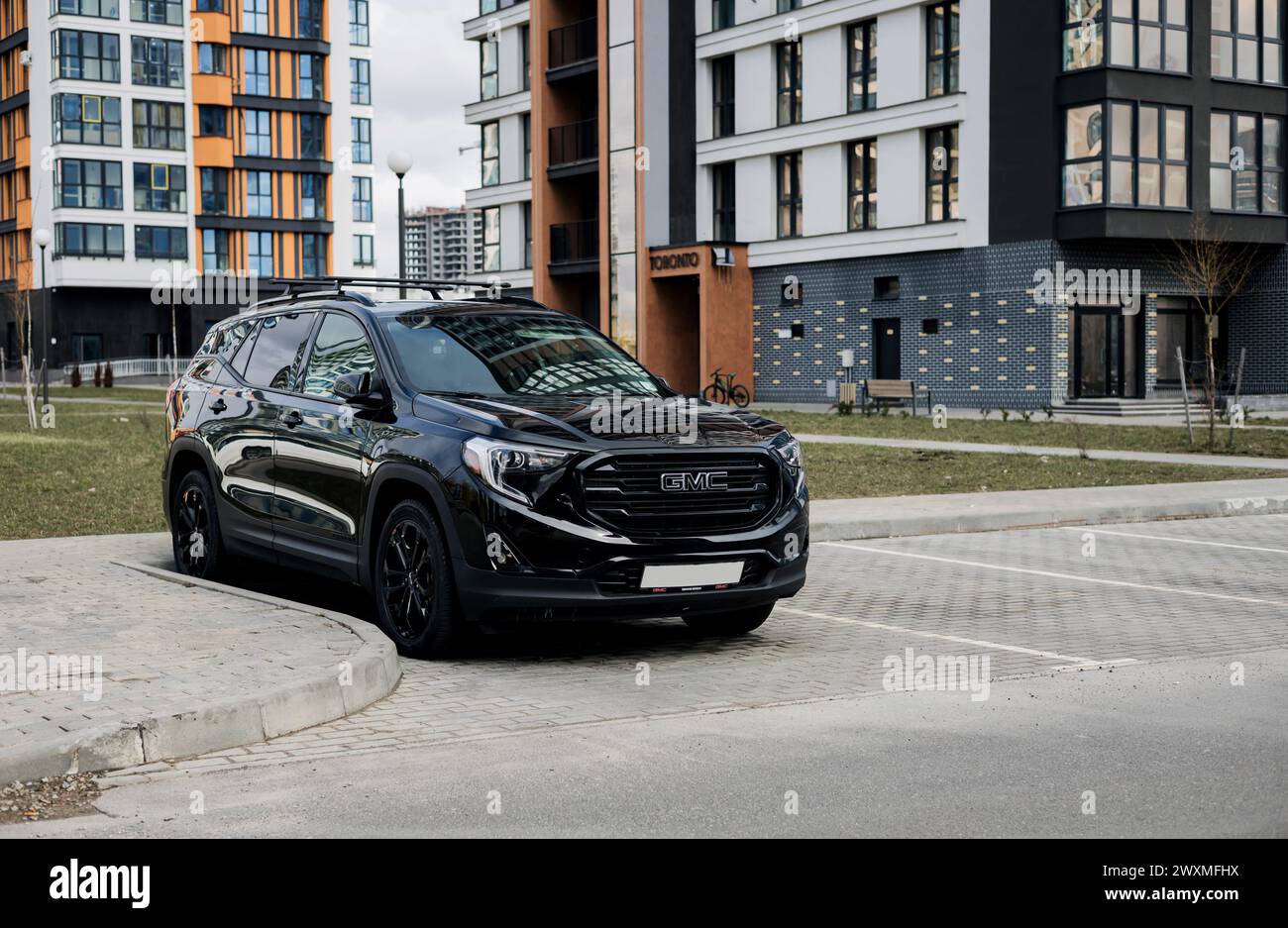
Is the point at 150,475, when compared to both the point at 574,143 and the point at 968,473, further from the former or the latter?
the point at 574,143

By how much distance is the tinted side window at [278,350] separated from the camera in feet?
32.1

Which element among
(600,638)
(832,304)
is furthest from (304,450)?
(832,304)

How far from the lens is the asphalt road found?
5.24 m

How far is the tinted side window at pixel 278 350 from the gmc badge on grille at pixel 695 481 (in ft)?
9.80

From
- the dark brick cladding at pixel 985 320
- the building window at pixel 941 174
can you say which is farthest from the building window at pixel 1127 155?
the building window at pixel 941 174

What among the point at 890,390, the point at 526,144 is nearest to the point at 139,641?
the point at 890,390

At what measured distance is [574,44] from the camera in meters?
52.1

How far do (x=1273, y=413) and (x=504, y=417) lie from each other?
1220 inches

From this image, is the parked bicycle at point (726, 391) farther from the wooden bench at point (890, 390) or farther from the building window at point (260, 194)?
the building window at point (260, 194)

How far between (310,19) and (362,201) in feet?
35.6

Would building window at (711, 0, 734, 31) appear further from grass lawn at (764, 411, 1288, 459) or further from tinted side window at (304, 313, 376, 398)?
tinted side window at (304, 313, 376, 398)

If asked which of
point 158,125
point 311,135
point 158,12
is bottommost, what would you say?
point 158,125

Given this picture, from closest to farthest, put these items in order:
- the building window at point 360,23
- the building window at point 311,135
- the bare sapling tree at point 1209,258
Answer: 1. the bare sapling tree at point 1209,258
2. the building window at point 311,135
3. the building window at point 360,23
